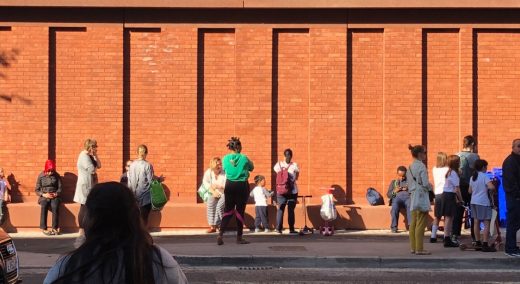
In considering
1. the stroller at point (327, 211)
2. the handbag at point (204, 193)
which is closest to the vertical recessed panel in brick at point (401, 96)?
the stroller at point (327, 211)

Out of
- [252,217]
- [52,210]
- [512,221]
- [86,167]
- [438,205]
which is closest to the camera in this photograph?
[512,221]

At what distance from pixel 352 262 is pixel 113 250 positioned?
8.72m

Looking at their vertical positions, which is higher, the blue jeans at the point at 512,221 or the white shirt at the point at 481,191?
the white shirt at the point at 481,191

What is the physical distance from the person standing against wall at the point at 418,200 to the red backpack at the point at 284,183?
12.7 ft

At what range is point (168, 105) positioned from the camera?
53.7ft

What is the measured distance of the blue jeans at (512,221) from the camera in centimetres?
1165

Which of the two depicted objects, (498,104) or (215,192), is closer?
(215,192)

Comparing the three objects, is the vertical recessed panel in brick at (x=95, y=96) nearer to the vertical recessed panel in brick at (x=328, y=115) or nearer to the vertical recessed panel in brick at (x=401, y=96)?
the vertical recessed panel in brick at (x=328, y=115)

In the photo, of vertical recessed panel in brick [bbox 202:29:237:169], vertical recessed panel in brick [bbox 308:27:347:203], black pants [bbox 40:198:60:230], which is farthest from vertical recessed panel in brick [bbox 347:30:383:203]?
black pants [bbox 40:198:60:230]

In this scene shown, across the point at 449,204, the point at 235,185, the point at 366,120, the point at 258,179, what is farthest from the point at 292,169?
the point at 449,204

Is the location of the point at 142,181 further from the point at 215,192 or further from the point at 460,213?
the point at 460,213

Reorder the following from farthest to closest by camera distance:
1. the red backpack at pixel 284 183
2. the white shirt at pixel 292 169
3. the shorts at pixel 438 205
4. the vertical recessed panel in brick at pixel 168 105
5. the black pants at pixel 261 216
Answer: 1. the vertical recessed panel in brick at pixel 168 105
2. the black pants at pixel 261 216
3. the white shirt at pixel 292 169
4. the red backpack at pixel 284 183
5. the shorts at pixel 438 205

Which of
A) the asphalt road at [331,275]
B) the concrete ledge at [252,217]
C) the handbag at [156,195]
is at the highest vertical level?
the handbag at [156,195]

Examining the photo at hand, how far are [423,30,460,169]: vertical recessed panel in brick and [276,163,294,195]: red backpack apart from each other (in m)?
3.42
